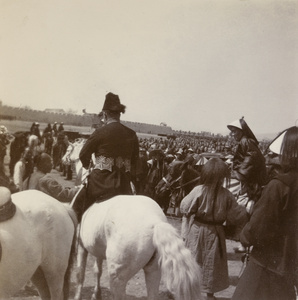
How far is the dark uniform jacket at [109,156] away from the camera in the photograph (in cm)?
346

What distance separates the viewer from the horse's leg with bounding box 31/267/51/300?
3.07 metres

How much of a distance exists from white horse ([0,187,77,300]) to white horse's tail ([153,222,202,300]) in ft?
2.39

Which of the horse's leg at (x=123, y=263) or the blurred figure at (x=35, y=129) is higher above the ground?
the blurred figure at (x=35, y=129)

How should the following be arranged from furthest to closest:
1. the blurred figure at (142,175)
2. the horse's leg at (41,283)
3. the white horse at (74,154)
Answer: the blurred figure at (142,175) → the white horse at (74,154) → the horse's leg at (41,283)

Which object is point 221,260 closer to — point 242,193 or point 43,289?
point 242,193

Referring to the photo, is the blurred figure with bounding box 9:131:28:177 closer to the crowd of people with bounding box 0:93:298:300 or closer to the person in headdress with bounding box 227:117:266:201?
the crowd of people with bounding box 0:93:298:300

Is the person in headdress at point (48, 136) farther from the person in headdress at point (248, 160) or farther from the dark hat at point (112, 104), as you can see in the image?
the person in headdress at point (248, 160)

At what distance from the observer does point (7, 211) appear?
2.67 meters

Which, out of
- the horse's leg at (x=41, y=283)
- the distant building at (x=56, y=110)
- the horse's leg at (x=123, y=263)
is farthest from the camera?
the distant building at (x=56, y=110)

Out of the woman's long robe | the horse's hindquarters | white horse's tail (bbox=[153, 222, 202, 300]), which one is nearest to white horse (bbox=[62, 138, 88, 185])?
the woman's long robe

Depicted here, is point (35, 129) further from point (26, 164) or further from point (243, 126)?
point (243, 126)

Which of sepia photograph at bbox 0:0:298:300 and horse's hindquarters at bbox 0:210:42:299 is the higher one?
sepia photograph at bbox 0:0:298:300

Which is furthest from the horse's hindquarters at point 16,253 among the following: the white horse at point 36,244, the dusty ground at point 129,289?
the dusty ground at point 129,289

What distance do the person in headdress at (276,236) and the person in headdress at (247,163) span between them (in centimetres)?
201
